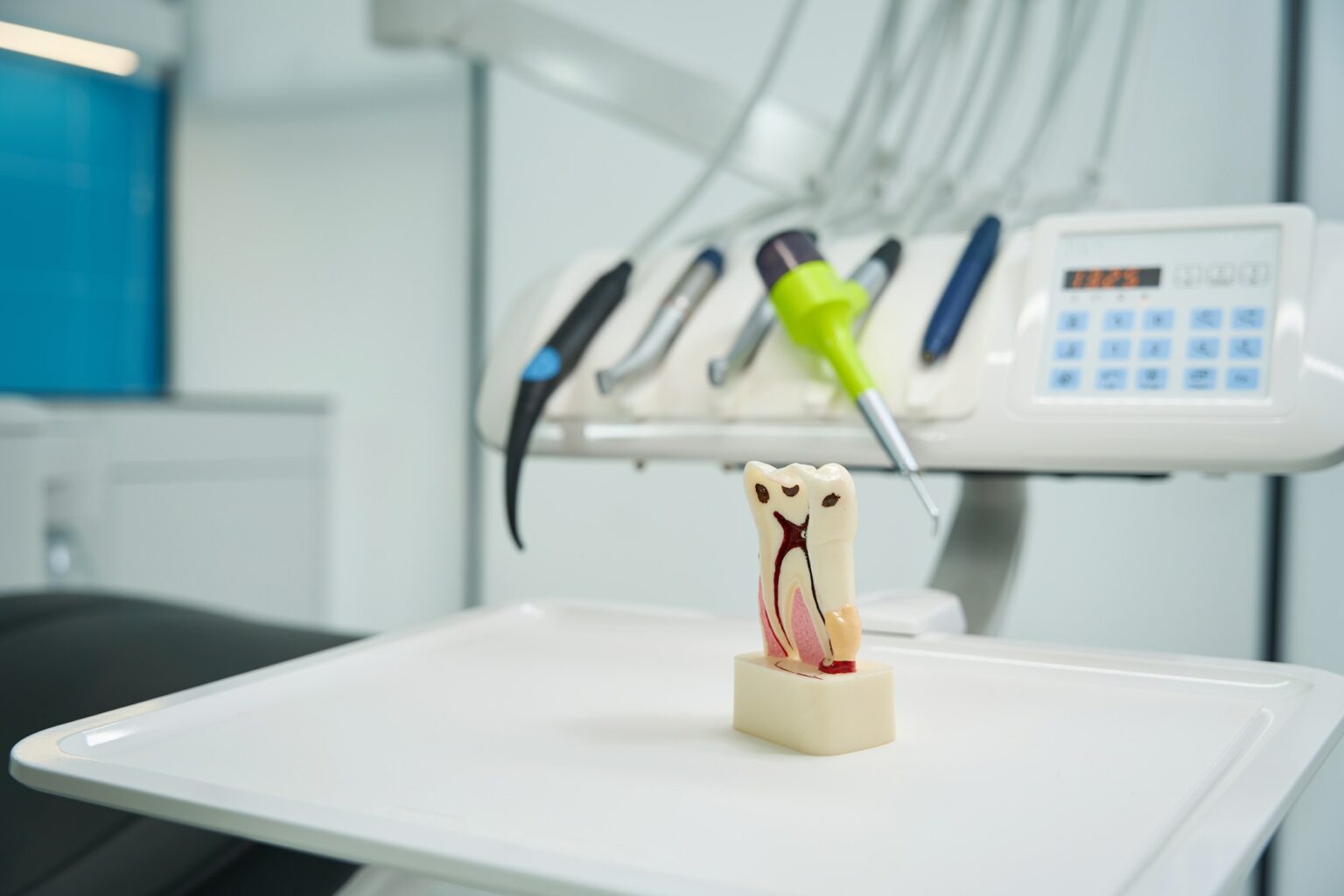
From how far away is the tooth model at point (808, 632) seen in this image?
379 millimetres

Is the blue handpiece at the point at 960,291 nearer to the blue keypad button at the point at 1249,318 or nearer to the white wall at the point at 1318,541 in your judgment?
the blue keypad button at the point at 1249,318

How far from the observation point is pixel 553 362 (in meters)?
0.70

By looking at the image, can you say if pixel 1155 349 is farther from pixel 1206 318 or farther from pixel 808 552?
pixel 808 552

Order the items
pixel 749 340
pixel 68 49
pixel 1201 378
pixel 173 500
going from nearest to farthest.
Result: pixel 1201 378, pixel 749 340, pixel 173 500, pixel 68 49

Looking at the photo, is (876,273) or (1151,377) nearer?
(1151,377)

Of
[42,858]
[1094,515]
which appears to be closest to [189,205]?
[1094,515]

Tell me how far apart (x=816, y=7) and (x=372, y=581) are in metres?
1.51

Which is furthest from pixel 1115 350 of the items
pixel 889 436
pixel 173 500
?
pixel 173 500

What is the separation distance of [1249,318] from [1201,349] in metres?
0.03

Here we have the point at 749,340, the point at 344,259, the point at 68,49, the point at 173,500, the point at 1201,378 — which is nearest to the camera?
the point at 1201,378

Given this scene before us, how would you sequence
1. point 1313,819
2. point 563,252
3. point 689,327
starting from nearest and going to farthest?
point 689,327 < point 1313,819 < point 563,252

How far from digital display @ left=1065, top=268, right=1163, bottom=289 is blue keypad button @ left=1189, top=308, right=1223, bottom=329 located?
0.11 feet

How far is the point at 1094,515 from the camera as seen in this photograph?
1.54 m

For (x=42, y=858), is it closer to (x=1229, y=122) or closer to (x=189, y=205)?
(x=1229, y=122)
